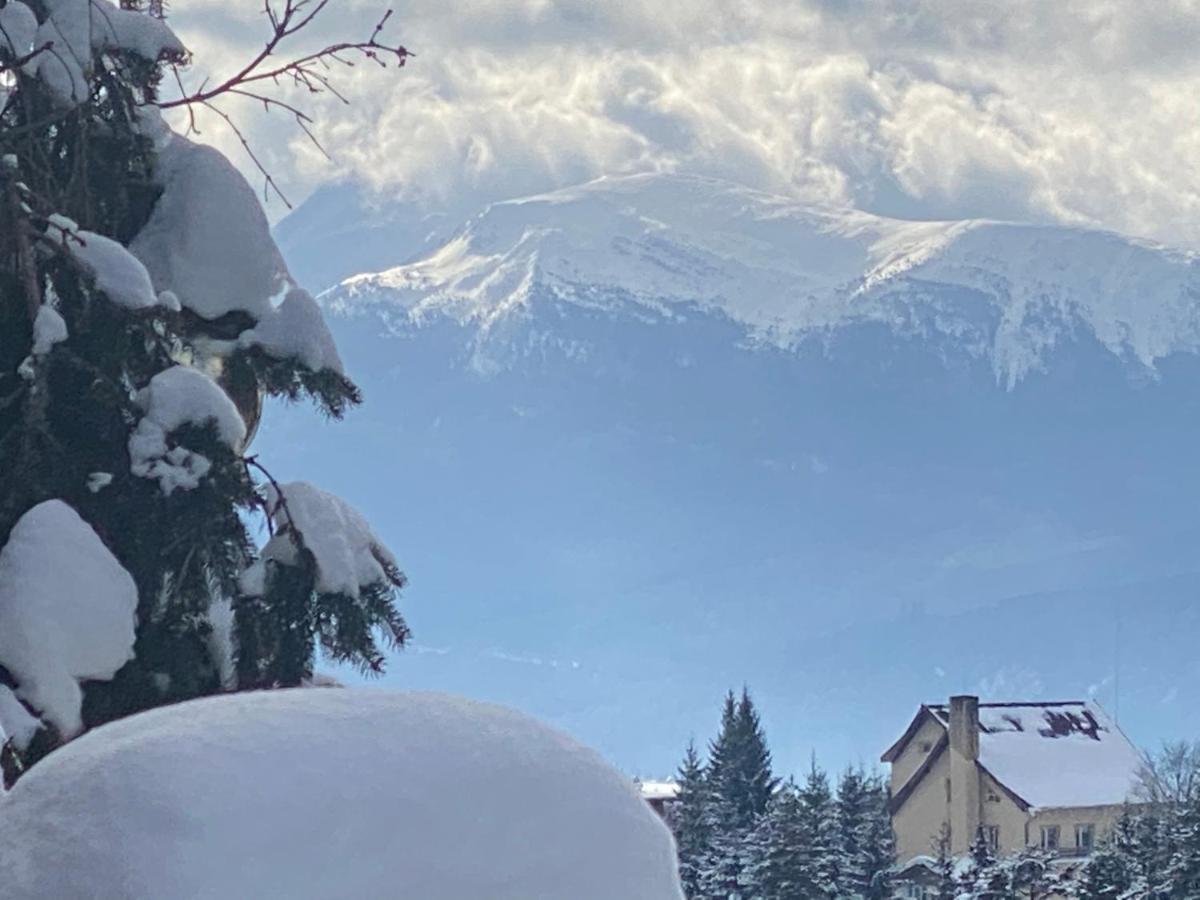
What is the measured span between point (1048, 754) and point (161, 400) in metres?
55.4

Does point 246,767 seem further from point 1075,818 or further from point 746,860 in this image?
point 1075,818

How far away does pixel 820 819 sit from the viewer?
103 feet

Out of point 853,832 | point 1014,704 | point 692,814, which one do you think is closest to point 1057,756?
point 1014,704

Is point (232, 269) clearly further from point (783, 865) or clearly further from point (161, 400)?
point (783, 865)

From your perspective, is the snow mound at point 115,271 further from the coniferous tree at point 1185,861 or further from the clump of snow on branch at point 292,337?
the coniferous tree at point 1185,861

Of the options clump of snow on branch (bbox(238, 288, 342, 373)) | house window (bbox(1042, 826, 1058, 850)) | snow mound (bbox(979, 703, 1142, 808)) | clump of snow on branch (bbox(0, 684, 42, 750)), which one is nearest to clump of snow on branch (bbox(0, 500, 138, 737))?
clump of snow on branch (bbox(0, 684, 42, 750))

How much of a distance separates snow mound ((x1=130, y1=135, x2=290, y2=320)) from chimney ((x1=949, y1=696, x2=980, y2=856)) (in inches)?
1960

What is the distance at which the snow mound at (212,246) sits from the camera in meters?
5.79

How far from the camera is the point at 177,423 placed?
17.0 ft

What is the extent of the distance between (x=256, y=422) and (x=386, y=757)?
3909 millimetres

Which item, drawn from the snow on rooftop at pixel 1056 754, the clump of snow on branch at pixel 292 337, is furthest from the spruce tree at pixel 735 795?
the clump of snow on branch at pixel 292 337

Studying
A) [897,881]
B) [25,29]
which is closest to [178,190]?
[25,29]

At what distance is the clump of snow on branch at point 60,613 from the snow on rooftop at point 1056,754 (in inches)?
2027

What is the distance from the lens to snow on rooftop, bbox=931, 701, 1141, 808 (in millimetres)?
55375
